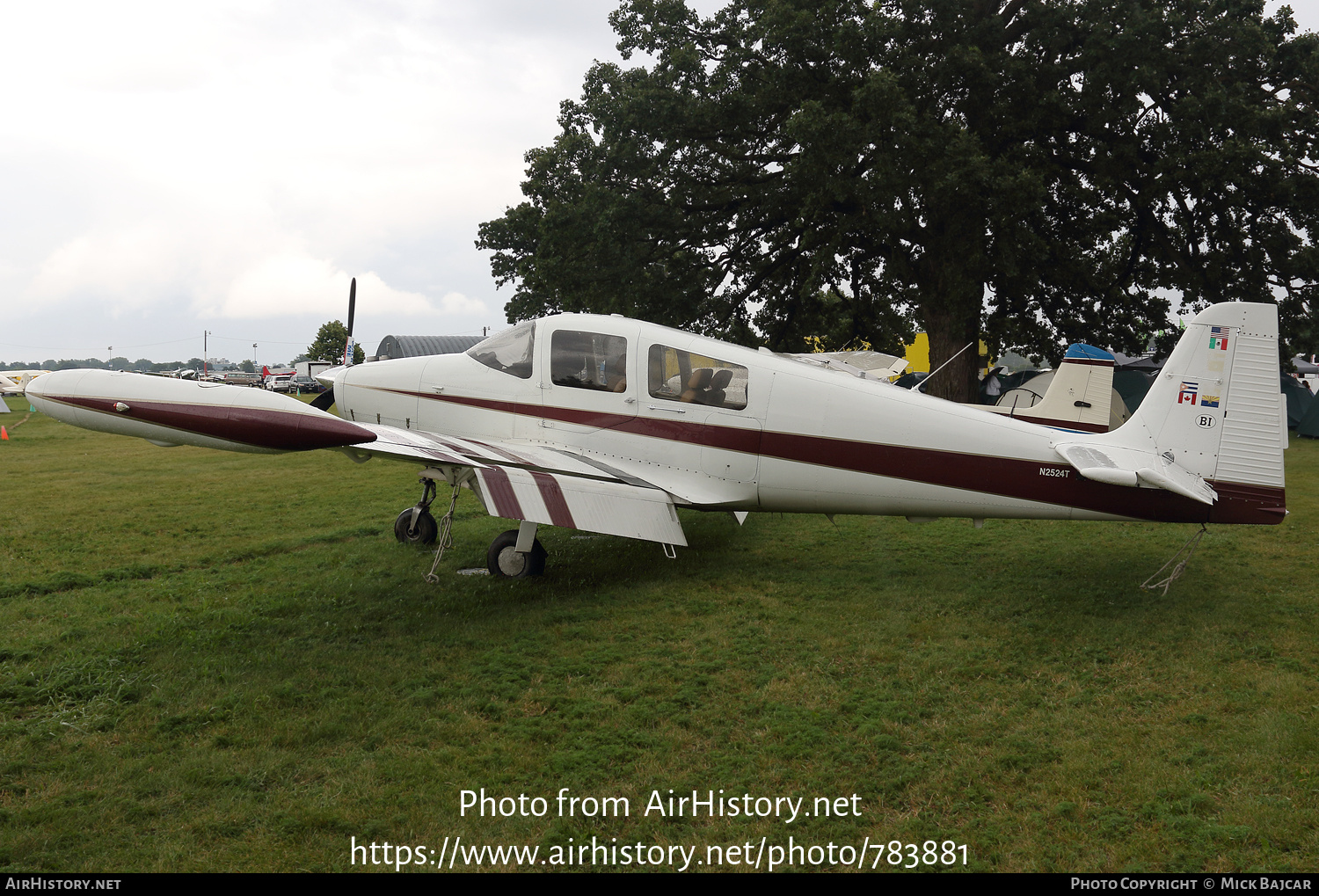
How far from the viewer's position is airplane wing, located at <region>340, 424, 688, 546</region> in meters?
6.05

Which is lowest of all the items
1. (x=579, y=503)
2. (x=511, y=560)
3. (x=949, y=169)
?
(x=511, y=560)

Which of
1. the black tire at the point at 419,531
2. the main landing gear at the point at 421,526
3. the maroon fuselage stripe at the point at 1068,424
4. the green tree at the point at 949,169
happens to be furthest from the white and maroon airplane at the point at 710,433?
the green tree at the point at 949,169

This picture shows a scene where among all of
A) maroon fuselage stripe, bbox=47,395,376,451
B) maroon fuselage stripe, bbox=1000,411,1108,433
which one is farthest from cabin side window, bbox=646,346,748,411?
maroon fuselage stripe, bbox=1000,411,1108,433

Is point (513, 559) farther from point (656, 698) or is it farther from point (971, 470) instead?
point (971, 470)

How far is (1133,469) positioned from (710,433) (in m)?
3.39

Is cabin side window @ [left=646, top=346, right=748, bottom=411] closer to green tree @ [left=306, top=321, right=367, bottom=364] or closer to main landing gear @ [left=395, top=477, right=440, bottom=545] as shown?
main landing gear @ [left=395, top=477, right=440, bottom=545]

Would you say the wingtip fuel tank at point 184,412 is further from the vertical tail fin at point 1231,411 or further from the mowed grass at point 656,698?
the vertical tail fin at point 1231,411

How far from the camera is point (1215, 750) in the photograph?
3859 mm

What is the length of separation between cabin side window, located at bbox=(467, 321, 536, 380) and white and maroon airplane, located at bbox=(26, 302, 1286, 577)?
0.02 metres

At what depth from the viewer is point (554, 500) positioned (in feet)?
20.3

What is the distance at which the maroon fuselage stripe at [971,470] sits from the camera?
6.07 metres

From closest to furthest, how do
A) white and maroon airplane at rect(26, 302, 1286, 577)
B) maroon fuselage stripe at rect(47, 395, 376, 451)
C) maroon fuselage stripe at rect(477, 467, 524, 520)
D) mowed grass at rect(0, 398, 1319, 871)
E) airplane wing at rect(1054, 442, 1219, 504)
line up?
1. mowed grass at rect(0, 398, 1319, 871)
2. maroon fuselage stripe at rect(47, 395, 376, 451)
3. white and maroon airplane at rect(26, 302, 1286, 577)
4. airplane wing at rect(1054, 442, 1219, 504)
5. maroon fuselage stripe at rect(477, 467, 524, 520)

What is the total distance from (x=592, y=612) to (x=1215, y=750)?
156 inches

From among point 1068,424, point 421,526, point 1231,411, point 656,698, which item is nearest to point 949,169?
point 1068,424
